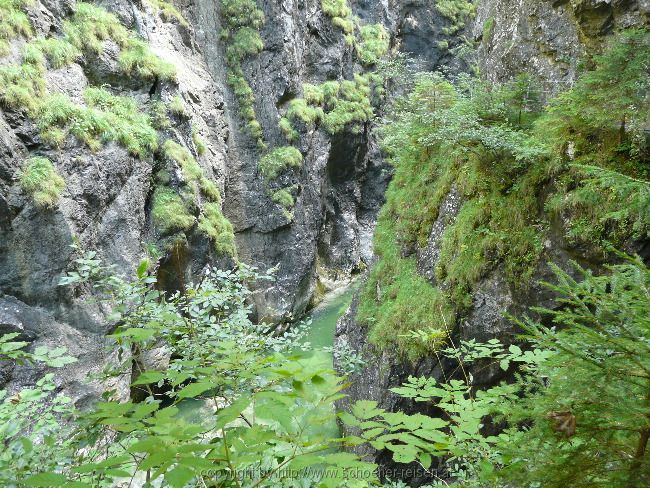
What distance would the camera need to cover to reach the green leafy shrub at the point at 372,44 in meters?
19.8

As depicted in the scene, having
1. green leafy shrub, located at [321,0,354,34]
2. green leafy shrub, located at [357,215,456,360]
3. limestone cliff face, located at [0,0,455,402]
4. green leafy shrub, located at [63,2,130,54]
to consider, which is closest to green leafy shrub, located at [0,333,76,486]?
limestone cliff face, located at [0,0,455,402]

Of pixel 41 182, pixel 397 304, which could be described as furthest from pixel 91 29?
pixel 397 304

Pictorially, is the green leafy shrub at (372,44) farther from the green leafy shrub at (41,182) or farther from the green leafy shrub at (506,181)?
the green leafy shrub at (41,182)

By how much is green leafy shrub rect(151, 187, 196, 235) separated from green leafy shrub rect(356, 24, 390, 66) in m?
13.9

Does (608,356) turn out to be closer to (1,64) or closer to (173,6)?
(1,64)

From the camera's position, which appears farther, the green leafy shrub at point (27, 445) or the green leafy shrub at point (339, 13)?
the green leafy shrub at point (339, 13)

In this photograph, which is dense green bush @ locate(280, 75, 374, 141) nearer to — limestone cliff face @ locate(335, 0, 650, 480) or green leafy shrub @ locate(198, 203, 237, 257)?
green leafy shrub @ locate(198, 203, 237, 257)

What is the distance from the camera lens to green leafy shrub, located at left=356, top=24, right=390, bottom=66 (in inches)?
778

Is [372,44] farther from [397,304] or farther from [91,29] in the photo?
[397,304]

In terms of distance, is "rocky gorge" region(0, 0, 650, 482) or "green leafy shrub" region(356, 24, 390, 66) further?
"green leafy shrub" region(356, 24, 390, 66)

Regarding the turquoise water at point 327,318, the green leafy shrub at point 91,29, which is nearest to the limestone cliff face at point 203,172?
the green leafy shrub at point 91,29

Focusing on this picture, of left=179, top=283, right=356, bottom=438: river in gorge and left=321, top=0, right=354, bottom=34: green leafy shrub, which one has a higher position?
left=321, top=0, right=354, bottom=34: green leafy shrub

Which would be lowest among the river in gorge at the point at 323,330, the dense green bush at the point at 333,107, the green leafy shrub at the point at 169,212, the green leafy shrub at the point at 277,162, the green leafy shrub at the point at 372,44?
the river in gorge at the point at 323,330

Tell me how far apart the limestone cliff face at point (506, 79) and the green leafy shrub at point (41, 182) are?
5.81m
